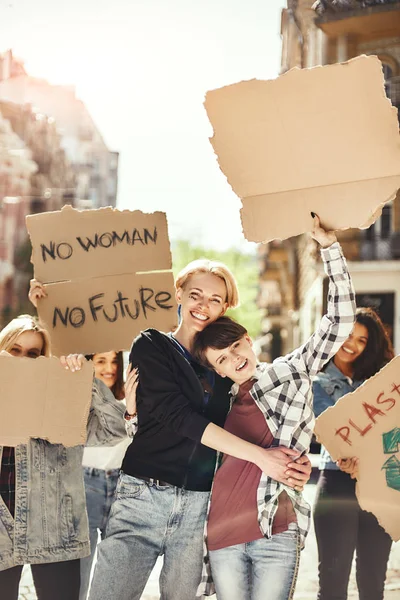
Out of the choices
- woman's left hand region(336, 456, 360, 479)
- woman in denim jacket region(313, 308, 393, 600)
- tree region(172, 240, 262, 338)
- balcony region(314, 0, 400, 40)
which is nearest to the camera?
woman's left hand region(336, 456, 360, 479)

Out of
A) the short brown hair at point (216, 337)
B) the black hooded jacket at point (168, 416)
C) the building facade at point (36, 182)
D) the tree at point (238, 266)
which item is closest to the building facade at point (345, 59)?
the short brown hair at point (216, 337)

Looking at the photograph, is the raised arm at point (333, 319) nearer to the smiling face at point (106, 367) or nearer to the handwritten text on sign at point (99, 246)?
the handwritten text on sign at point (99, 246)

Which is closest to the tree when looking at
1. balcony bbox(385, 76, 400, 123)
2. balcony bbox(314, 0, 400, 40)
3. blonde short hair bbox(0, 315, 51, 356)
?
balcony bbox(385, 76, 400, 123)

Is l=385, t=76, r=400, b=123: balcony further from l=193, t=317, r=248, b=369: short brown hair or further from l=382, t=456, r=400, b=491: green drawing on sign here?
l=193, t=317, r=248, b=369: short brown hair

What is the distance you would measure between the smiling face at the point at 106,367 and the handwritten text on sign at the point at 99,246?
0.52 m

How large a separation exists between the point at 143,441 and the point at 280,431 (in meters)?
0.44

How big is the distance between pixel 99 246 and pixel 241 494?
1.21 metres

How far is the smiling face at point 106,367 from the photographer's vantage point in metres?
3.63

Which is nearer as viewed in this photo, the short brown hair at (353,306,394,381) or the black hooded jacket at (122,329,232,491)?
the black hooded jacket at (122,329,232,491)

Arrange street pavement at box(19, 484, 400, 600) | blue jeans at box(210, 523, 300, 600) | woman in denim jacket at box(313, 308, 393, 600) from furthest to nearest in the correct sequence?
street pavement at box(19, 484, 400, 600) → woman in denim jacket at box(313, 308, 393, 600) → blue jeans at box(210, 523, 300, 600)

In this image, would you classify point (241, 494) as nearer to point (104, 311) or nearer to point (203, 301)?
point (203, 301)

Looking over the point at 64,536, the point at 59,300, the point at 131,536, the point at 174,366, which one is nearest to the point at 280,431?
the point at 174,366

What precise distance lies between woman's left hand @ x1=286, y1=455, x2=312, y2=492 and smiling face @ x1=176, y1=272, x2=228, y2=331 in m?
0.55

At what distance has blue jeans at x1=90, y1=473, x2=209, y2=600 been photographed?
8.39 ft
